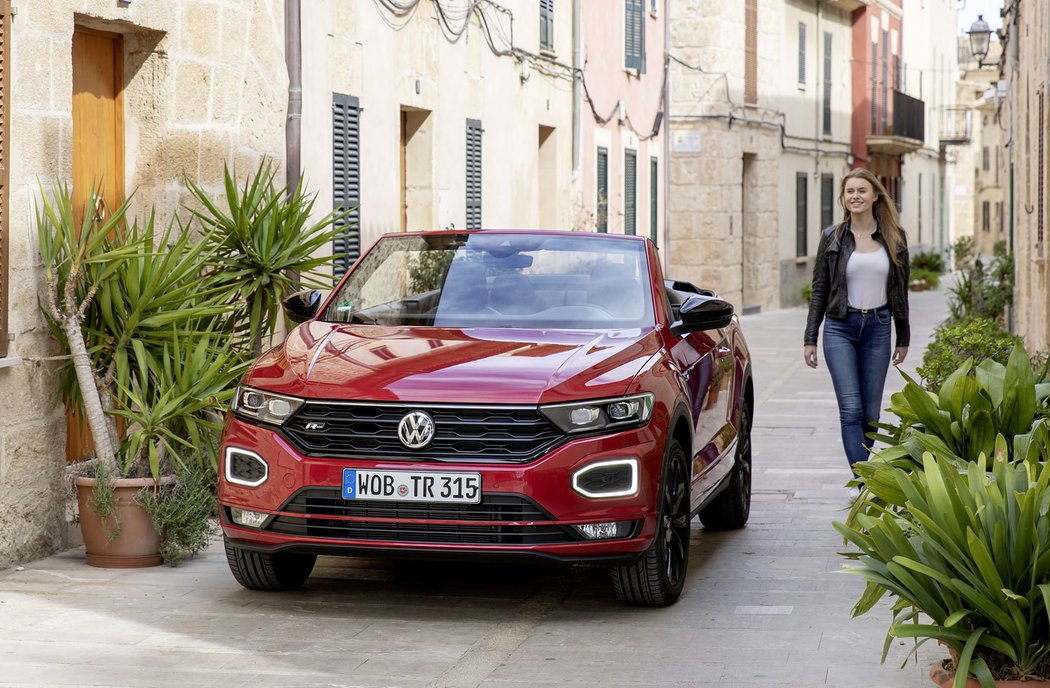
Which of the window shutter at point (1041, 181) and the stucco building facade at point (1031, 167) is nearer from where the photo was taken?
the stucco building facade at point (1031, 167)

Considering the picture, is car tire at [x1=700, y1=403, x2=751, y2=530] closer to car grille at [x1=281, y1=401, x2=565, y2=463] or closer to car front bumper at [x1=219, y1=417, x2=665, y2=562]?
car front bumper at [x1=219, y1=417, x2=665, y2=562]

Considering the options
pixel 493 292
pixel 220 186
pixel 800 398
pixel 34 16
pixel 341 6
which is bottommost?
pixel 800 398

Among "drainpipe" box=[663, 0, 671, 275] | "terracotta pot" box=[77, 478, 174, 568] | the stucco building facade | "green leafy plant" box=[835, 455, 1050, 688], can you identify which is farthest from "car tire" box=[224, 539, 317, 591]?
"drainpipe" box=[663, 0, 671, 275]

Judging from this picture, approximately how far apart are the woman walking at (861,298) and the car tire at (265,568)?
10.5 ft

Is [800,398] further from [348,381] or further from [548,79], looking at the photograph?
[348,381]

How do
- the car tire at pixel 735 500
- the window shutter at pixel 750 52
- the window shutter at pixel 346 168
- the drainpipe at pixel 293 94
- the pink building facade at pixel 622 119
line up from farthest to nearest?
the window shutter at pixel 750 52, the pink building facade at pixel 622 119, the window shutter at pixel 346 168, the drainpipe at pixel 293 94, the car tire at pixel 735 500

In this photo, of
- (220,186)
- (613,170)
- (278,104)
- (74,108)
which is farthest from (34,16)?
(613,170)

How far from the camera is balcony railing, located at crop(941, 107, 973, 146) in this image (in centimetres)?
5262

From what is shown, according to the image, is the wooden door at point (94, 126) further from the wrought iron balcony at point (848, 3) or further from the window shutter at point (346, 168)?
the wrought iron balcony at point (848, 3)

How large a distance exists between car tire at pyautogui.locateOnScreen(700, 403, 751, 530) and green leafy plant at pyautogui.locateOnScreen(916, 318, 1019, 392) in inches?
83.4

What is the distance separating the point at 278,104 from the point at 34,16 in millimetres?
3121

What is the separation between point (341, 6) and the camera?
1210cm

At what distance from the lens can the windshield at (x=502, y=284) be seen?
7199 millimetres

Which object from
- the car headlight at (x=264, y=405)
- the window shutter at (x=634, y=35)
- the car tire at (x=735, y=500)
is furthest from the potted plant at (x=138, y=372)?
the window shutter at (x=634, y=35)
